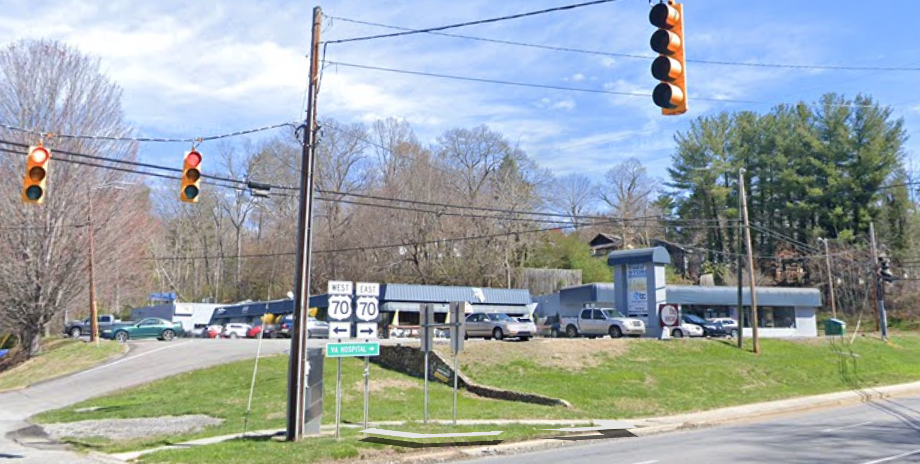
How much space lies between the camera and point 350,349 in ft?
54.6

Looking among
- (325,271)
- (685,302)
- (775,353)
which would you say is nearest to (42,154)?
(775,353)

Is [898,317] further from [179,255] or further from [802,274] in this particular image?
[179,255]

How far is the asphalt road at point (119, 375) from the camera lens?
26.2m

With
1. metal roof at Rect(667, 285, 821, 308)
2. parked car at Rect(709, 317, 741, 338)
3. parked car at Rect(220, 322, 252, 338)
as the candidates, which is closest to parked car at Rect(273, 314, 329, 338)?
parked car at Rect(220, 322, 252, 338)

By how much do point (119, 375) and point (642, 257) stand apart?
27283mm

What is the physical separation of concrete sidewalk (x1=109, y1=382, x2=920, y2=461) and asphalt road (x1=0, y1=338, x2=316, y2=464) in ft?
23.8

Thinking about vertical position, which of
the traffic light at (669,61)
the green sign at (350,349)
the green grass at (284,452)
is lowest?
the green grass at (284,452)

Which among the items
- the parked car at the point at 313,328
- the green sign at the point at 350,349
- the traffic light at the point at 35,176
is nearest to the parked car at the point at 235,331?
the parked car at the point at 313,328

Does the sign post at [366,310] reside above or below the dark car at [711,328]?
above

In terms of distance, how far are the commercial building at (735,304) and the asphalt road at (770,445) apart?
112ft

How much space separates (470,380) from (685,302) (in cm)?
3520

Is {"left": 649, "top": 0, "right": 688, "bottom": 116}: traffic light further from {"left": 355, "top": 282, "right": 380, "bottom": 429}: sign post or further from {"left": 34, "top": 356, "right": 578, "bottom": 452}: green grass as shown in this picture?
{"left": 34, "top": 356, "right": 578, "bottom": 452}: green grass

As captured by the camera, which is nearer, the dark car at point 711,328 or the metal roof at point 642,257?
the metal roof at point 642,257

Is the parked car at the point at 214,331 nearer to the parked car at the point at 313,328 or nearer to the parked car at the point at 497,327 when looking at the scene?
the parked car at the point at 313,328
